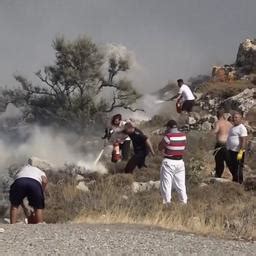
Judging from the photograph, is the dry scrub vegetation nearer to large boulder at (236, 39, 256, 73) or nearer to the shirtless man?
the shirtless man

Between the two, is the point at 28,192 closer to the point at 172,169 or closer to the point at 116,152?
the point at 172,169

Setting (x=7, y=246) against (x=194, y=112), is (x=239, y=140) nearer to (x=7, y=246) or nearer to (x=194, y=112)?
(x=7, y=246)

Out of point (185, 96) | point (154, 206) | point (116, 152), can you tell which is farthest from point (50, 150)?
point (154, 206)

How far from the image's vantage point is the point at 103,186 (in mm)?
15953

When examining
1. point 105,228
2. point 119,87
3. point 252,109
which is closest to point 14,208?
point 105,228

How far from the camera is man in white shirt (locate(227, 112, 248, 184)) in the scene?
15523 mm

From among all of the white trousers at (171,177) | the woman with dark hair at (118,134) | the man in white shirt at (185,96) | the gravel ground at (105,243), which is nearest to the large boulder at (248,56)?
the man in white shirt at (185,96)

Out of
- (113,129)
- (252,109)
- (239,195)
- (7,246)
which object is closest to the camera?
(7,246)

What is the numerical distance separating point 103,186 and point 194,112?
13.5 metres

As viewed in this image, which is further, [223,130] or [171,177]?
[223,130]

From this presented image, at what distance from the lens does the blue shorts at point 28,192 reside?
11.8 m

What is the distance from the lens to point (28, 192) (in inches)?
467

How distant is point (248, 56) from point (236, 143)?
71.8ft

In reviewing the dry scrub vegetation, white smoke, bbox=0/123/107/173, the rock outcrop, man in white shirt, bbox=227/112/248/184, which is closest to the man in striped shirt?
the dry scrub vegetation
